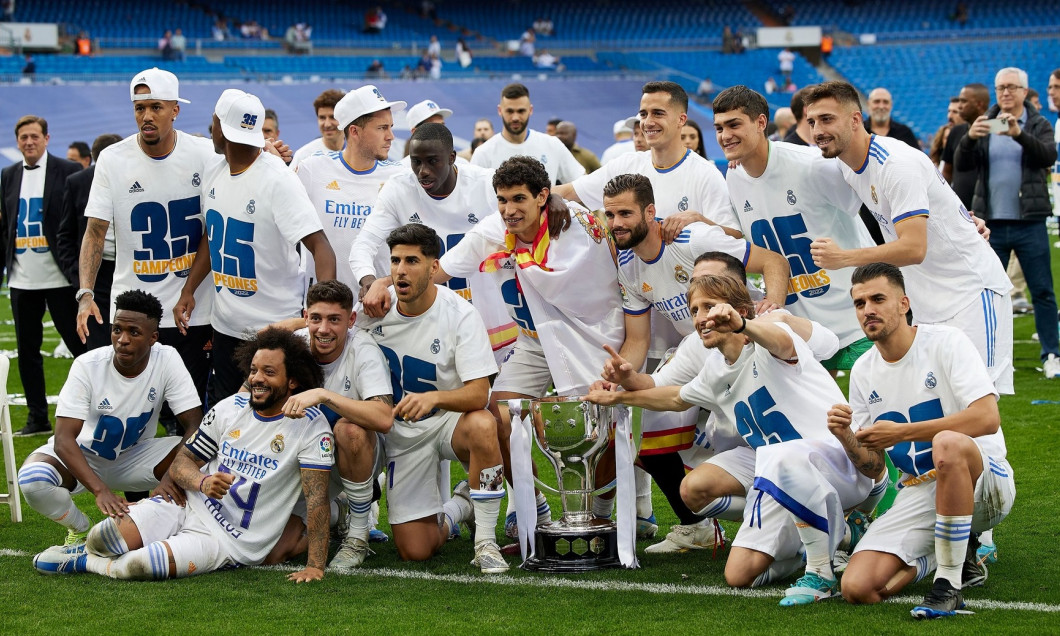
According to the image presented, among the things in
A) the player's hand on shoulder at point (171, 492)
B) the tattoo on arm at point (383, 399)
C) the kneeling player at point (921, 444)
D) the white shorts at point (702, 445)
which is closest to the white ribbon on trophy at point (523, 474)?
the tattoo on arm at point (383, 399)

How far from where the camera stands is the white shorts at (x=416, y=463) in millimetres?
5855

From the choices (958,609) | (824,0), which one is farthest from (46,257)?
(824,0)

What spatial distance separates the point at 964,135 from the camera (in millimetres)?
9930

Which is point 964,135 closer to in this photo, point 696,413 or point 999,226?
point 999,226

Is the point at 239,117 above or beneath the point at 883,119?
beneath

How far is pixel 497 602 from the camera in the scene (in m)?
4.92

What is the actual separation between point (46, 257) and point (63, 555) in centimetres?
408

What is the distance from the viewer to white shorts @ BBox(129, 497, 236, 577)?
17.6 feet

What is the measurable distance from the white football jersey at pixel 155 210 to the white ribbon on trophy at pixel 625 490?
2639mm

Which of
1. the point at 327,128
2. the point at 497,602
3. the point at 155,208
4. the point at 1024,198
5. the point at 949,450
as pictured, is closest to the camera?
→ the point at 949,450

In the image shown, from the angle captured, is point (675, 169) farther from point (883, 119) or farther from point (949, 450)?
point (883, 119)

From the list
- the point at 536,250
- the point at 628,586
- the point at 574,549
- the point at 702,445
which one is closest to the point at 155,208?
the point at 536,250

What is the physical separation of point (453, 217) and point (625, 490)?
6.86ft

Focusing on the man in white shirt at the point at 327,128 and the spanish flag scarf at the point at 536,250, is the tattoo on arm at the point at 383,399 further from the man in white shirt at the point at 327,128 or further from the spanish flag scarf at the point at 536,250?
the man in white shirt at the point at 327,128
